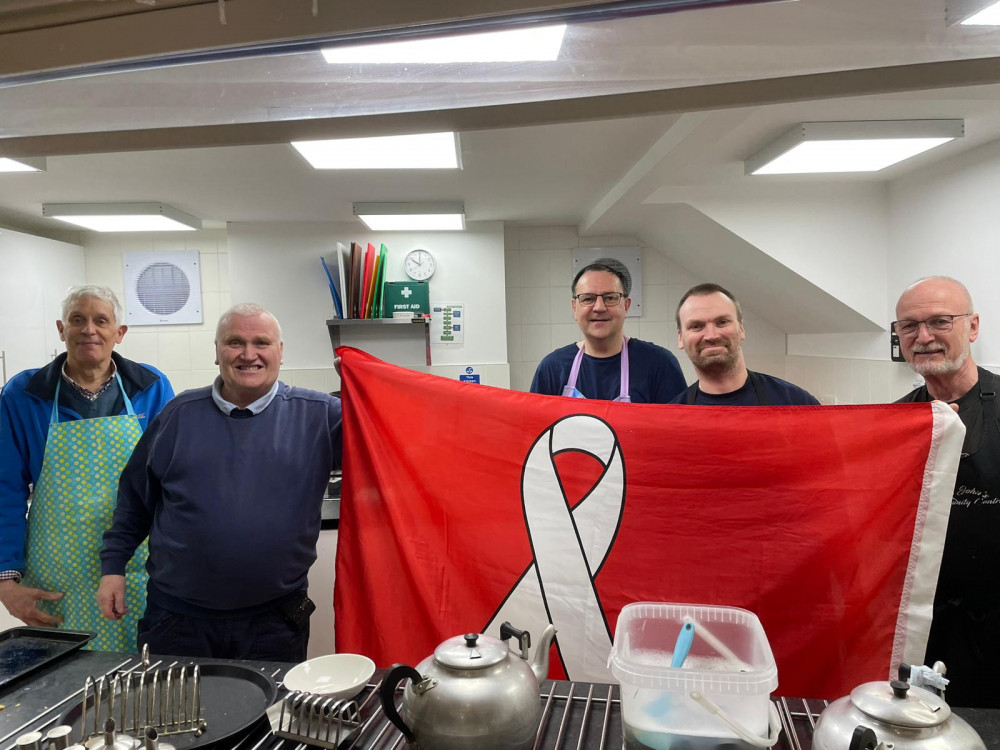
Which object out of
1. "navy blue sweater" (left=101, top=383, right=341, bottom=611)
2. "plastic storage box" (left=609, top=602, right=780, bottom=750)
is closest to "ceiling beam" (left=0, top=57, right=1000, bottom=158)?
"plastic storage box" (left=609, top=602, right=780, bottom=750)

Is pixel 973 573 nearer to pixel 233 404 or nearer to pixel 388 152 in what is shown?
pixel 233 404

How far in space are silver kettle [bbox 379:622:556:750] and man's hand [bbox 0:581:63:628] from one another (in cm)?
150

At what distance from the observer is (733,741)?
0.77 m

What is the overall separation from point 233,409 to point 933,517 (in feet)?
5.40

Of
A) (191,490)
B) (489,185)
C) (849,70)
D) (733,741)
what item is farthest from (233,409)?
(489,185)

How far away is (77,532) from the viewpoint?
184 centimetres

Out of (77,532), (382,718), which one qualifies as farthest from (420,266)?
(382,718)

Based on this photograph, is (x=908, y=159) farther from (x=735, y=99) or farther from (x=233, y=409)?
(x=233, y=409)

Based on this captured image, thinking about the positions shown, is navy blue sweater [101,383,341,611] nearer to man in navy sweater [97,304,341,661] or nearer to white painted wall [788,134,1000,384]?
man in navy sweater [97,304,341,661]

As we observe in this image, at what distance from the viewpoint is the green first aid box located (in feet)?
14.4

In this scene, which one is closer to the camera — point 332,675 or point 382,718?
point 382,718

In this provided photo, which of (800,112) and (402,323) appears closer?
(800,112)

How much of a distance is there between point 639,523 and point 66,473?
65.4 inches

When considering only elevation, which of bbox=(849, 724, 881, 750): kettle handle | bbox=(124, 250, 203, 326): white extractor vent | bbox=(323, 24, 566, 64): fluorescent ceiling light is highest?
bbox=(124, 250, 203, 326): white extractor vent
